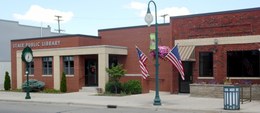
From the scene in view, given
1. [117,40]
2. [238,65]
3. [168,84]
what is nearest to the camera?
[238,65]

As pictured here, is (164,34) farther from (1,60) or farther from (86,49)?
(1,60)

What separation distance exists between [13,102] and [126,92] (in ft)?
24.8

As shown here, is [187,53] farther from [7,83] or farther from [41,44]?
[7,83]

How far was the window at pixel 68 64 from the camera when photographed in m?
31.3

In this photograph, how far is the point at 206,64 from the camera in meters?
24.9

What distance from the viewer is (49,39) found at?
33.5 metres

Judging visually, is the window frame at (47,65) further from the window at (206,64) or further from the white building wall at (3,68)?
the window at (206,64)

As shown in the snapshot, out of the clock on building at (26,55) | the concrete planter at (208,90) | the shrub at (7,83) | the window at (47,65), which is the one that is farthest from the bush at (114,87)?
the shrub at (7,83)

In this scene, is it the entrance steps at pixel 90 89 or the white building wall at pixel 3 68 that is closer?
the entrance steps at pixel 90 89

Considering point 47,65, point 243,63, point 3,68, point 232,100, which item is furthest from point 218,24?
point 3,68

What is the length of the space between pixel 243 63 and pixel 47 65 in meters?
16.9

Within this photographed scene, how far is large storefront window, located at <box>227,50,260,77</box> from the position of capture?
75.6 feet

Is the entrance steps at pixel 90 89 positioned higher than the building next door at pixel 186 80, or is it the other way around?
the building next door at pixel 186 80

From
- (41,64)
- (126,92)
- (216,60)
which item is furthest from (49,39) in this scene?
(216,60)
